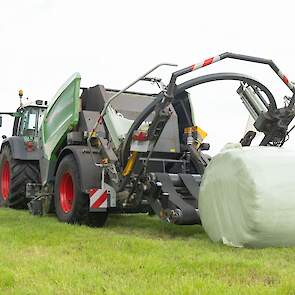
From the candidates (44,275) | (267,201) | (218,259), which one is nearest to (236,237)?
(267,201)

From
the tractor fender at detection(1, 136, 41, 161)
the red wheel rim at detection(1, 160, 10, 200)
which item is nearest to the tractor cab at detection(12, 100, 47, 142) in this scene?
the tractor fender at detection(1, 136, 41, 161)

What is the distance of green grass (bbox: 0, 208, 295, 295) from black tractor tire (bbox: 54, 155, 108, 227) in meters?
0.74

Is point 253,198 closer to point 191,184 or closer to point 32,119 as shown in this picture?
point 191,184

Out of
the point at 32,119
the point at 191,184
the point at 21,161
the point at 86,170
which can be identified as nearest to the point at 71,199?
the point at 86,170

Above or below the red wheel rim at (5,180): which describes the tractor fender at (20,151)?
above

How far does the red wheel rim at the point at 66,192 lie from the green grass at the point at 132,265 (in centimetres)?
127

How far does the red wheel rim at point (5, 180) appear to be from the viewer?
411 inches

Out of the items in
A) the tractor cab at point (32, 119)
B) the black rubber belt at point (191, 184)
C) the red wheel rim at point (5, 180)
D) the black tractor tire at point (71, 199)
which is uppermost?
the tractor cab at point (32, 119)

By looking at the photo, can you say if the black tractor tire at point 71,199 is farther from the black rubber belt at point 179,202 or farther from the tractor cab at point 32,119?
the tractor cab at point 32,119

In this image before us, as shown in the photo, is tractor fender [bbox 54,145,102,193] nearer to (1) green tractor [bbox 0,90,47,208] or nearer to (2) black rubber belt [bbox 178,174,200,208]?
(2) black rubber belt [bbox 178,174,200,208]

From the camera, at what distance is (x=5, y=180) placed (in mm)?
10703

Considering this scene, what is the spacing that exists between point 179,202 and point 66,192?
2136mm

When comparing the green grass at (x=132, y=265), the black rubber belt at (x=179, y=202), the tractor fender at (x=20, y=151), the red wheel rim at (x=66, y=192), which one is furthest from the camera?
the tractor fender at (x=20, y=151)

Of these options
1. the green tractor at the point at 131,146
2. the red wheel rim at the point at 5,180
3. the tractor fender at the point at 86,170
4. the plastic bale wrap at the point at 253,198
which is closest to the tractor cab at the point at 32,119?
the red wheel rim at the point at 5,180
